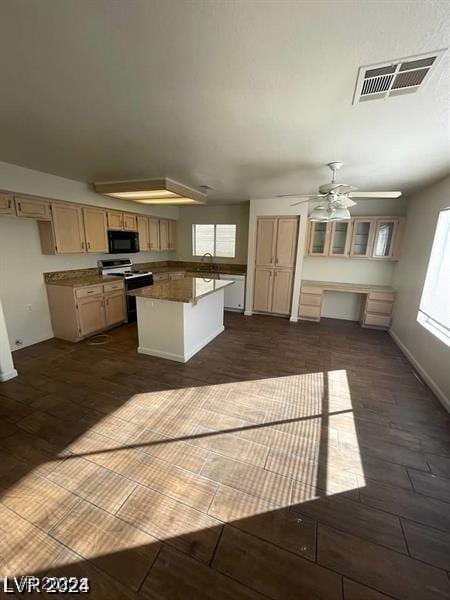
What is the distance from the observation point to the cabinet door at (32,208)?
10.9 ft

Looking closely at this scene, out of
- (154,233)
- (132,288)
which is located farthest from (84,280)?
(154,233)

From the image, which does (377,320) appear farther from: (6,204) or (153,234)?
(6,204)

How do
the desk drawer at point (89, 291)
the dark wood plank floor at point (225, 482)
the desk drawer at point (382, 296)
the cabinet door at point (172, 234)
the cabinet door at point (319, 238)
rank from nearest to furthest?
1. the dark wood plank floor at point (225, 482)
2. the desk drawer at point (89, 291)
3. the desk drawer at point (382, 296)
4. the cabinet door at point (319, 238)
5. the cabinet door at point (172, 234)

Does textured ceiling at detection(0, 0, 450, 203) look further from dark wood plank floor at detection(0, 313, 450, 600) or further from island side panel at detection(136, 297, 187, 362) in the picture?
dark wood plank floor at detection(0, 313, 450, 600)

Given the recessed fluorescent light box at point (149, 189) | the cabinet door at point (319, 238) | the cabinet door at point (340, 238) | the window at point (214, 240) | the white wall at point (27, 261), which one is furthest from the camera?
the window at point (214, 240)

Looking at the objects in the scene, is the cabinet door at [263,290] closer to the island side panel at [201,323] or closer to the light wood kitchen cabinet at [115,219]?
the island side panel at [201,323]

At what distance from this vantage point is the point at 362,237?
5043 mm

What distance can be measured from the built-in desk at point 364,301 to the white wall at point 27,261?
4682 mm

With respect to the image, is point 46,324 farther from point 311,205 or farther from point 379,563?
point 311,205

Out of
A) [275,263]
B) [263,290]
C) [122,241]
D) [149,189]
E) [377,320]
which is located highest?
[149,189]

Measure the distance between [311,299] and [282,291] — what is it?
2.13ft

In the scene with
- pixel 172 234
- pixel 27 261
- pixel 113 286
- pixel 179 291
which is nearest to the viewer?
pixel 179 291

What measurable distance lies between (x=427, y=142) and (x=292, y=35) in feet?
6.50

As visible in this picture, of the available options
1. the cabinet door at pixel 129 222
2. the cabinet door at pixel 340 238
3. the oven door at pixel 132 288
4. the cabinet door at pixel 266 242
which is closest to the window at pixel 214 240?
the cabinet door at pixel 266 242
